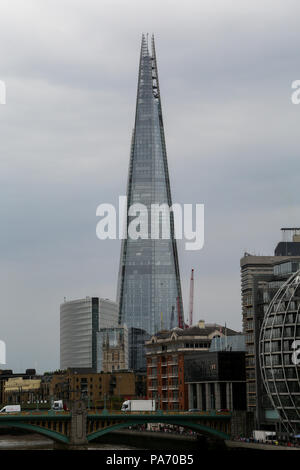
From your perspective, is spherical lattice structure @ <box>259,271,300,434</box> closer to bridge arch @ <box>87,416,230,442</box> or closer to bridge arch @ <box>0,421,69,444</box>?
bridge arch @ <box>87,416,230,442</box>

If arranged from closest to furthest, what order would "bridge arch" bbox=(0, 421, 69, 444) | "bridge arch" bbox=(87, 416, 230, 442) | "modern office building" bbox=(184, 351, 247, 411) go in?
"bridge arch" bbox=(0, 421, 69, 444) < "bridge arch" bbox=(87, 416, 230, 442) < "modern office building" bbox=(184, 351, 247, 411)

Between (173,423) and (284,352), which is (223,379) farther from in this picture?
(284,352)

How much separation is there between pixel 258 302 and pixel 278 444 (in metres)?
29.6

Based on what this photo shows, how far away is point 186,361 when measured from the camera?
189750 millimetres

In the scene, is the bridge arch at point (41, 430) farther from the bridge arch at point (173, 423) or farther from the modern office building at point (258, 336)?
the modern office building at point (258, 336)

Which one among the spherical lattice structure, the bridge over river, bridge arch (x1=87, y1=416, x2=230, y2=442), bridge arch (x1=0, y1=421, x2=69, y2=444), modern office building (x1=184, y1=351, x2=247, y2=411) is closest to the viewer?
the spherical lattice structure

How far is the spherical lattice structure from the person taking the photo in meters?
135

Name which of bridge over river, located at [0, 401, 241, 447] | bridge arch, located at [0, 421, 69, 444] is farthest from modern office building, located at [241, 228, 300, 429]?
bridge arch, located at [0, 421, 69, 444]

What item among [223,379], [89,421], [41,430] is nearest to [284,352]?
[89,421]

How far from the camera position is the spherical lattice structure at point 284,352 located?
444 ft

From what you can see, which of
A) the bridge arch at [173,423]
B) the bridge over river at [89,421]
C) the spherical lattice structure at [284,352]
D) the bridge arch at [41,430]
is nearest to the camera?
the spherical lattice structure at [284,352]

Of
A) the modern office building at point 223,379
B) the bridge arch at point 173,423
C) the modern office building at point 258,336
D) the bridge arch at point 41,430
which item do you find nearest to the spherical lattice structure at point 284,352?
the modern office building at point 258,336
